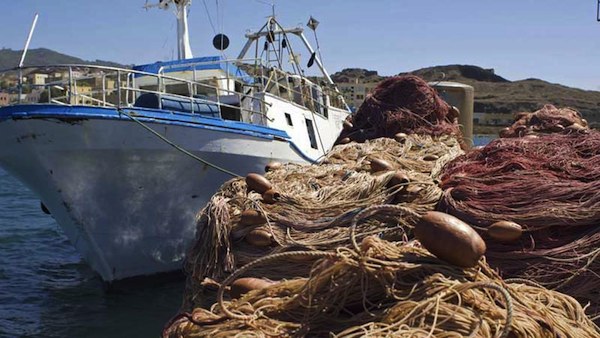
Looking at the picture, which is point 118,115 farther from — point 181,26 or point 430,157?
point 181,26

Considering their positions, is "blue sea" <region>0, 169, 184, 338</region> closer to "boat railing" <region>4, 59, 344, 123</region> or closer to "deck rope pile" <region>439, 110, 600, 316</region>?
"boat railing" <region>4, 59, 344, 123</region>

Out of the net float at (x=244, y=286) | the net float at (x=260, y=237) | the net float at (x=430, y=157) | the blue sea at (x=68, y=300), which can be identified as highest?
the net float at (x=430, y=157)

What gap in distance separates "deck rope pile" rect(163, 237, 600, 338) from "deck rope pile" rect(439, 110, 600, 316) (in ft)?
1.67

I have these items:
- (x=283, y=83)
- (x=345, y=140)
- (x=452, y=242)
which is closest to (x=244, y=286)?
(x=452, y=242)

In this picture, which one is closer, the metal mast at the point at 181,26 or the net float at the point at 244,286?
the net float at the point at 244,286

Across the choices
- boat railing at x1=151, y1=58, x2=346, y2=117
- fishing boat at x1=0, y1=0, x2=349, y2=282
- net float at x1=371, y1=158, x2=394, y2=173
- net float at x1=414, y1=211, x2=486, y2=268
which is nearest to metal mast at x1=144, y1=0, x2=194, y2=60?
boat railing at x1=151, y1=58, x2=346, y2=117

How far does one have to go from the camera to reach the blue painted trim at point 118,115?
741 centimetres

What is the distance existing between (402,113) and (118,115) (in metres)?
4.03

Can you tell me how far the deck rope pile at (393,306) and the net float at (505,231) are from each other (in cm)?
56

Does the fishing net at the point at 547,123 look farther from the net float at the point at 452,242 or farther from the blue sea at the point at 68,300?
the blue sea at the point at 68,300

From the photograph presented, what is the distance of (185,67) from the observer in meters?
11.6

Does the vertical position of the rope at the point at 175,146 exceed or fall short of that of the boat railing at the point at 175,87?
it falls short

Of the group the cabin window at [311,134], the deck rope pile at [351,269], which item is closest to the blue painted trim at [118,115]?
the deck rope pile at [351,269]

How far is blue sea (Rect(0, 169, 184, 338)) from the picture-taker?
7.68 metres
